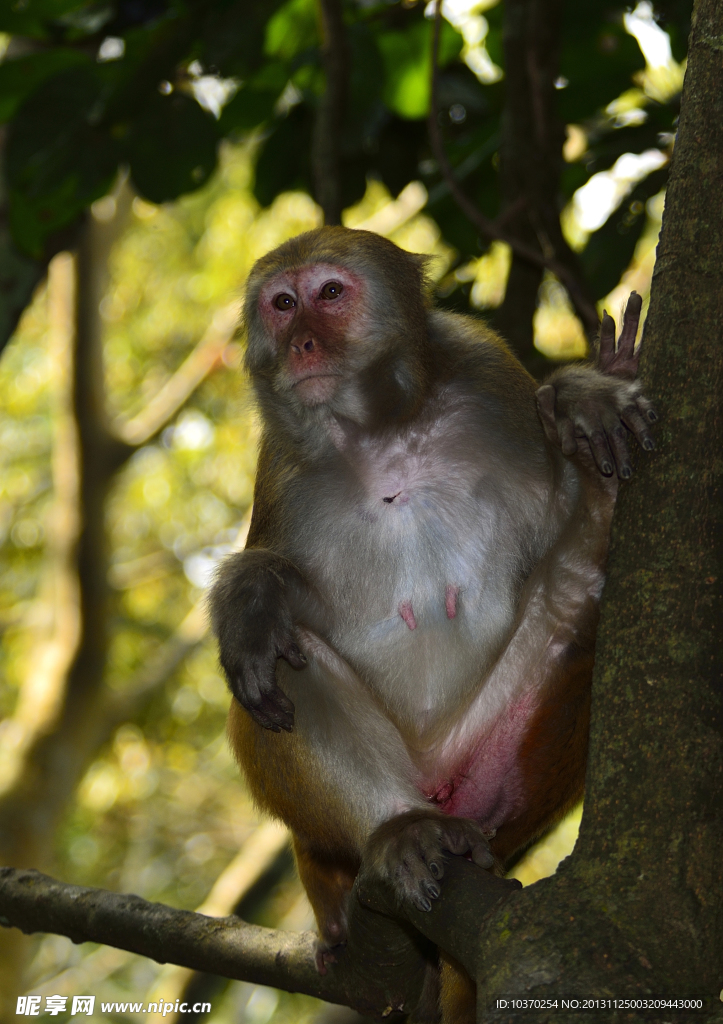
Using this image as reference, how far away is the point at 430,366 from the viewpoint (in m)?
3.08

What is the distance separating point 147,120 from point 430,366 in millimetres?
1445

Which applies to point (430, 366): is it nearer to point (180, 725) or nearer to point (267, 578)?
point (267, 578)

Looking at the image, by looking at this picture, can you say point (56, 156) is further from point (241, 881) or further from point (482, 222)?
point (241, 881)

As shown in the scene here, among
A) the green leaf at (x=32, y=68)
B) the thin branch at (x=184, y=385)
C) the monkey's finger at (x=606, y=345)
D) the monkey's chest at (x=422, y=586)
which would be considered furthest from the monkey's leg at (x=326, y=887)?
the thin branch at (x=184, y=385)

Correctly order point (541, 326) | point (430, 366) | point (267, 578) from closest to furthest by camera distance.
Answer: point (267, 578)
point (430, 366)
point (541, 326)

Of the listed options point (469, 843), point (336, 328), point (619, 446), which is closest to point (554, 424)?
point (619, 446)

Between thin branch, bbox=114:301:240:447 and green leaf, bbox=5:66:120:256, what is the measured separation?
15.4 ft

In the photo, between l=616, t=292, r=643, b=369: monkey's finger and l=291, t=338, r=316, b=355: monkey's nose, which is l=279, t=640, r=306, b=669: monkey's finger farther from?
l=616, t=292, r=643, b=369: monkey's finger

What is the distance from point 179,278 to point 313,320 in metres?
12.3

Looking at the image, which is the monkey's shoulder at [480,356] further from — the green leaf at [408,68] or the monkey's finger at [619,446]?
the green leaf at [408,68]

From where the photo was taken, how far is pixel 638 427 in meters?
1.88

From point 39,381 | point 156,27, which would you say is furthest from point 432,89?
point 39,381

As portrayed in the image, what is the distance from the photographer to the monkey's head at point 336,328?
9.70 ft

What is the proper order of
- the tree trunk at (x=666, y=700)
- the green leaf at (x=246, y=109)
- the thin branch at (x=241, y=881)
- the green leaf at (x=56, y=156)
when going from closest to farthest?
the tree trunk at (x=666, y=700) < the green leaf at (x=56, y=156) < the green leaf at (x=246, y=109) < the thin branch at (x=241, y=881)
